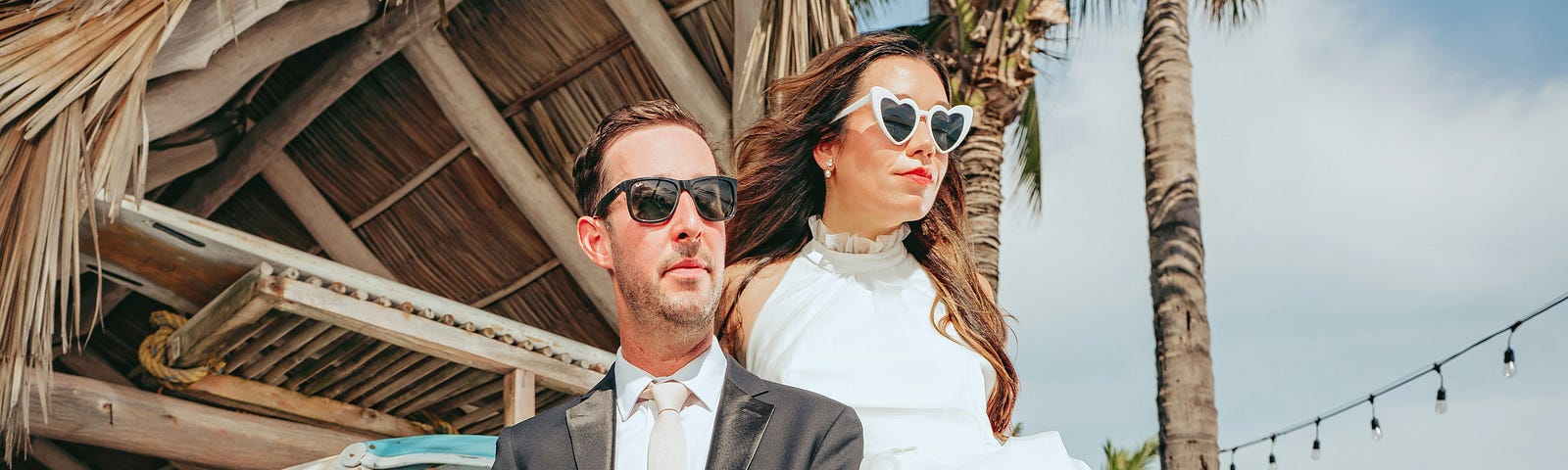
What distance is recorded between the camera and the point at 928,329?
7.45 ft

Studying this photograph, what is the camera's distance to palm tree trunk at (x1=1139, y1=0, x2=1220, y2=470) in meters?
7.07

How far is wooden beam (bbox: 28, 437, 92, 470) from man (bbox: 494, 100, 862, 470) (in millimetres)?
6225

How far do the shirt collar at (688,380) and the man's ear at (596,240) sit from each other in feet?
0.47

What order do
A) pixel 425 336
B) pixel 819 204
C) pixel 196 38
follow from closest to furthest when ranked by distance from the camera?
pixel 819 204
pixel 196 38
pixel 425 336

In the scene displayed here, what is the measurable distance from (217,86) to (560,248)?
1.80 metres

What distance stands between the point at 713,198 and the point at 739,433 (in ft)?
1.11

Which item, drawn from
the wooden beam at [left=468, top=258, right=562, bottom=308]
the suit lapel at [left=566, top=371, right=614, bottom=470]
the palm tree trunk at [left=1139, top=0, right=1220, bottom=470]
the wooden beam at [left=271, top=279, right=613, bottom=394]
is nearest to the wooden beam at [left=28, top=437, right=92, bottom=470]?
the wooden beam at [left=468, top=258, right=562, bottom=308]

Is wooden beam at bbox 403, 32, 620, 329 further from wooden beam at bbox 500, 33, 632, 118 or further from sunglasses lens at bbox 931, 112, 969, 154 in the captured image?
sunglasses lens at bbox 931, 112, 969, 154

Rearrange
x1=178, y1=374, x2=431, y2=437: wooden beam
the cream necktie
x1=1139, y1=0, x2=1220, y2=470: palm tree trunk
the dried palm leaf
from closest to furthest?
the cream necktie < the dried palm leaf < x1=178, y1=374, x2=431, y2=437: wooden beam < x1=1139, y1=0, x2=1220, y2=470: palm tree trunk

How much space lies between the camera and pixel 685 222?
1811 mm

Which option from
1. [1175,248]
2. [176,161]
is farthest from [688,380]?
[1175,248]

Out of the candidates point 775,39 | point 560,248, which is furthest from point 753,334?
point 560,248

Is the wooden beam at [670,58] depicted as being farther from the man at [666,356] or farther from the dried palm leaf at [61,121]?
the man at [666,356]

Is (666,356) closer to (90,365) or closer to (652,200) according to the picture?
(652,200)
